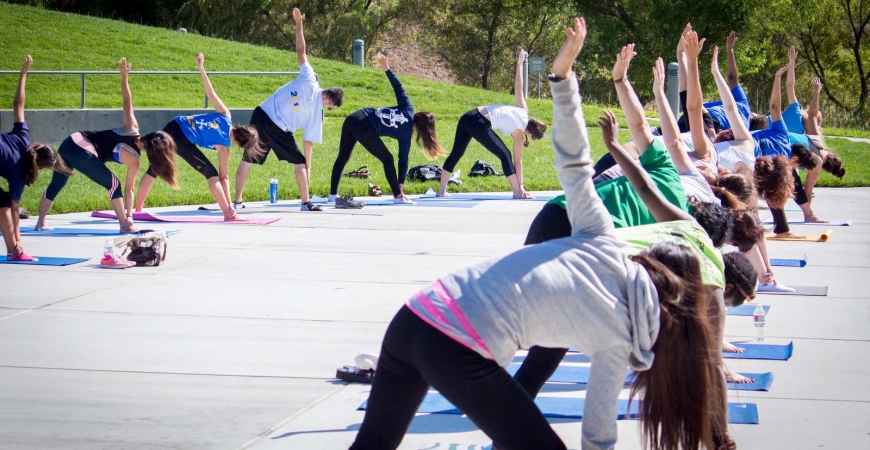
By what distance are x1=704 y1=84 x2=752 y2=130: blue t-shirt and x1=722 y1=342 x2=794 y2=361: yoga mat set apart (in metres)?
4.19

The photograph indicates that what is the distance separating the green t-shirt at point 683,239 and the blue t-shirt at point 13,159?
7193mm

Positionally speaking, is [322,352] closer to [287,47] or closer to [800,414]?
[800,414]

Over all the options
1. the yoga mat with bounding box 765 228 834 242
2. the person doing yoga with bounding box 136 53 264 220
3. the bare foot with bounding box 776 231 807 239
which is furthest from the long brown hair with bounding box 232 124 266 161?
the bare foot with bounding box 776 231 807 239

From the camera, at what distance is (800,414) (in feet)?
17.3

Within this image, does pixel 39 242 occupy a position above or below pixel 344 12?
below

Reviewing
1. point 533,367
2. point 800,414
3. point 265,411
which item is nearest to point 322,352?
point 265,411

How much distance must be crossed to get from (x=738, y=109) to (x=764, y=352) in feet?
15.0

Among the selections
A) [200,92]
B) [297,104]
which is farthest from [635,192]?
[200,92]

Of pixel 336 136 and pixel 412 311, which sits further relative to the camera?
pixel 336 136

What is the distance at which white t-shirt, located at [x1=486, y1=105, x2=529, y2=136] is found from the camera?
1449 cm

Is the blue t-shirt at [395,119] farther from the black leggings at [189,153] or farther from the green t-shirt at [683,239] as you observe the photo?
the green t-shirt at [683,239]

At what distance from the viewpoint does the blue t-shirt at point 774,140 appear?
36.2ft

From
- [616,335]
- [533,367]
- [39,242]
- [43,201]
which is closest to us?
[616,335]

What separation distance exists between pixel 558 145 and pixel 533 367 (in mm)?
1393
